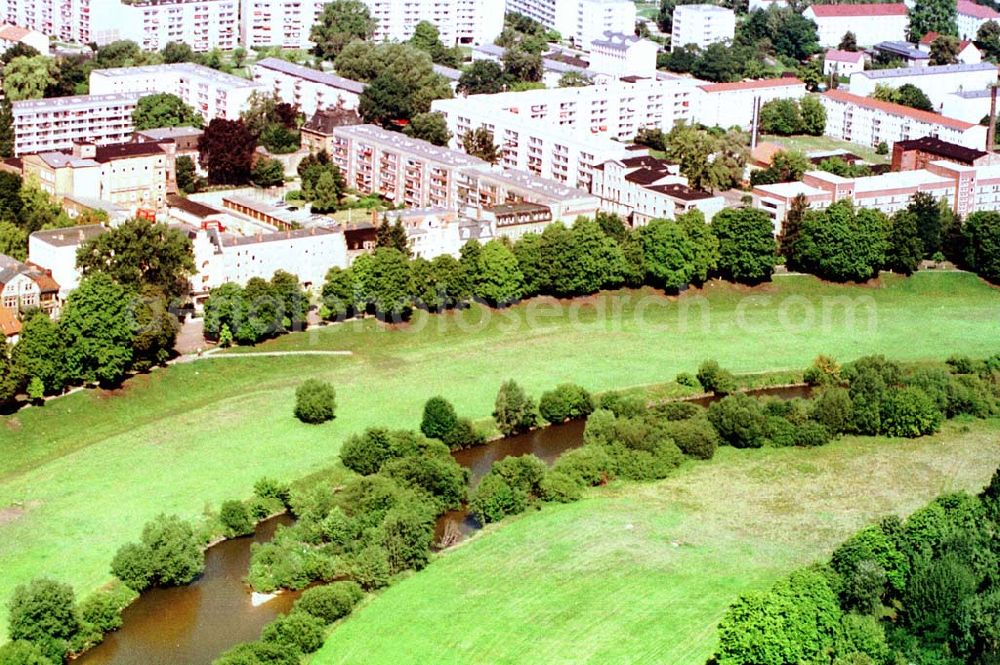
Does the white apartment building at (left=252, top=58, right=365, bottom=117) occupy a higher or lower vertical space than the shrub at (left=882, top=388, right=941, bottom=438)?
higher

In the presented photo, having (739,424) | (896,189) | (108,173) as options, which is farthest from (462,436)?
(896,189)

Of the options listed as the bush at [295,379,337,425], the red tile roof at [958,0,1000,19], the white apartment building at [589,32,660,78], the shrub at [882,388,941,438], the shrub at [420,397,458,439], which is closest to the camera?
the shrub at [420,397,458,439]

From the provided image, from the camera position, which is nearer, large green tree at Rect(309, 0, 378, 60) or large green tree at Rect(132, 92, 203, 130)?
large green tree at Rect(132, 92, 203, 130)

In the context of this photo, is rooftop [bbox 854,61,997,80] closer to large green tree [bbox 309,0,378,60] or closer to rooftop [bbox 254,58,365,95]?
large green tree [bbox 309,0,378,60]

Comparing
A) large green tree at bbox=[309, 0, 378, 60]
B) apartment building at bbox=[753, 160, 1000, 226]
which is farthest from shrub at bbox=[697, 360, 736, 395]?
large green tree at bbox=[309, 0, 378, 60]

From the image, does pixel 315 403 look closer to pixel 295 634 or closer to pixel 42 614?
pixel 295 634
